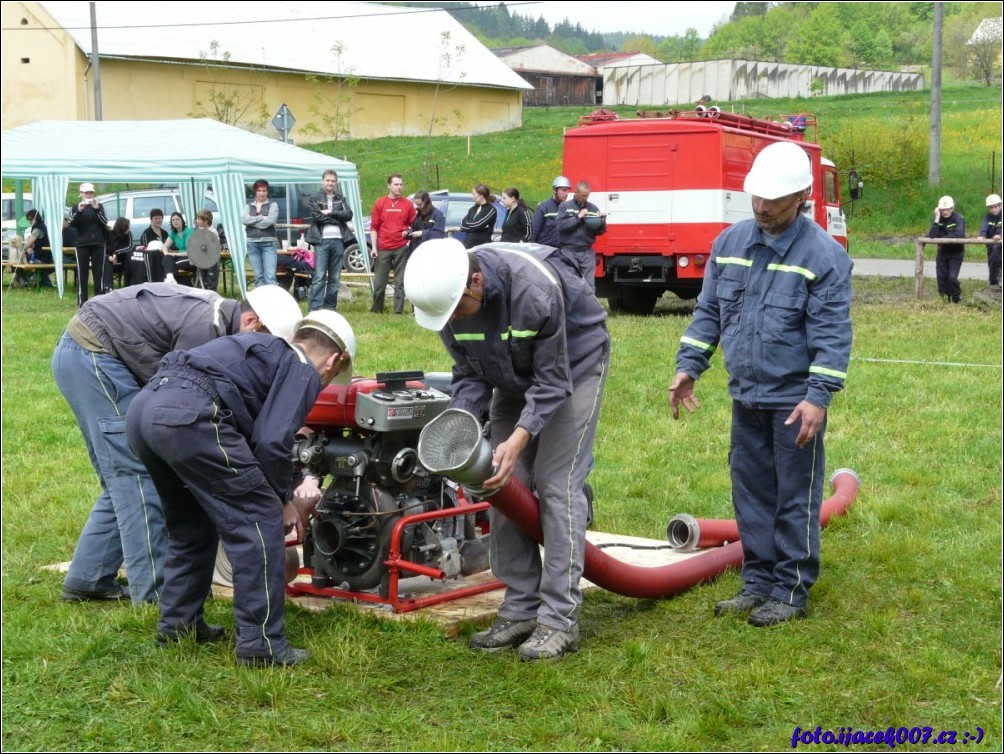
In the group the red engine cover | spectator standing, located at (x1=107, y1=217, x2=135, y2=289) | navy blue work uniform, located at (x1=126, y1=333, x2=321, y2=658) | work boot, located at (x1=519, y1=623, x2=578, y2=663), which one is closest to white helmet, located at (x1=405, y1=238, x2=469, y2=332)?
navy blue work uniform, located at (x1=126, y1=333, x2=321, y2=658)

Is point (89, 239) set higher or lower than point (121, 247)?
higher

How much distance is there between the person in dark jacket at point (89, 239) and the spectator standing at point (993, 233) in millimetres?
13497

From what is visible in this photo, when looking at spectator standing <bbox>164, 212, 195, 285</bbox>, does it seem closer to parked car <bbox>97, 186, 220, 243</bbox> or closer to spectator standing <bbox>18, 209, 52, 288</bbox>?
parked car <bbox>97, 186, 220, 243</bbox>

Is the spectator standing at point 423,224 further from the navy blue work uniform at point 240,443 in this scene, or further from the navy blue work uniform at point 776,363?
the navy blue work uniform at point 240,443

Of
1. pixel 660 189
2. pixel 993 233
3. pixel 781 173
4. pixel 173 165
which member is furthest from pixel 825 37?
pixel 781 173

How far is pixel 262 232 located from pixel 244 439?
12403mm

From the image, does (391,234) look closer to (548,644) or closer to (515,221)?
(515,221)

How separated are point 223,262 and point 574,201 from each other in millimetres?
7413

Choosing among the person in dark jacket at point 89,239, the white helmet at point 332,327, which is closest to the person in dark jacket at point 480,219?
the person in dark jacket at point 89,239

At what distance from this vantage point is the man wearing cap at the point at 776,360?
491 cm

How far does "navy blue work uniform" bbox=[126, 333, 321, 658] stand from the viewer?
443cm

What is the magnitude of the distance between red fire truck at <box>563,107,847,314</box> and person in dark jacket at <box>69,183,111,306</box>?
743 cm

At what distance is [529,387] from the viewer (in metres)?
4.69

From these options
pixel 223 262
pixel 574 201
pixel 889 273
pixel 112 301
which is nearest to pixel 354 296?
pixel 223 262
